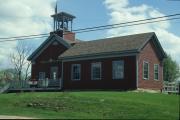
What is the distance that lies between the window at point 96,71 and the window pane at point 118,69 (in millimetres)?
2035

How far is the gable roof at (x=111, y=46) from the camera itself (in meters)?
45.1

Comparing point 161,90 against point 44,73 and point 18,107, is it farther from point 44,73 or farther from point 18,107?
point 18,107

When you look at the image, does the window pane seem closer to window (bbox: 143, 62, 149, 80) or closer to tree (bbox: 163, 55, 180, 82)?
window (bbox: 143, 62, 149, 80)

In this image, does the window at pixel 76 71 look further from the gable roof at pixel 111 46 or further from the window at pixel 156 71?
the window at pixel 156 71

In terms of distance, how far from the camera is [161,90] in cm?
4838

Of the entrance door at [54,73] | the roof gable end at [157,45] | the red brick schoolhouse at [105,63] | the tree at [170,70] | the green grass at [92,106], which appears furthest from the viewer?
the tree at [170,70]

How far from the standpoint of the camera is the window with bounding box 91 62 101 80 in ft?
155

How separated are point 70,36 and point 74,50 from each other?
6128 millimetres

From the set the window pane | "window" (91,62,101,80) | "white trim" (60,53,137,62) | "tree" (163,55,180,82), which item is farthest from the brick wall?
"tree" (163,55,180,82)

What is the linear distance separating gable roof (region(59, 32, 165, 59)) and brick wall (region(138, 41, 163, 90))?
90 cm

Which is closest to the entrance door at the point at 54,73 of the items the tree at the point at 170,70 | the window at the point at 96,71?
the window at the point at 96,71

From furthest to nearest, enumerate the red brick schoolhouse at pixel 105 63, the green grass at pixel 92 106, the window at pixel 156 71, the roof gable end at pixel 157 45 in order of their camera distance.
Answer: the window at pixel 156 71 → the roof gable end at pixel 157 45 → the red brick schoolhouse at pixel 105 63 → the green grass at pixel 92 106

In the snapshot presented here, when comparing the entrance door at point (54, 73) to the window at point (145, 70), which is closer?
the window at point (145, 70)

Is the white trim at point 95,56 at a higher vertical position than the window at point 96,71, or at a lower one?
higher
